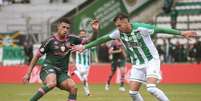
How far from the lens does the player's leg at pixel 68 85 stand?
49.4 feet

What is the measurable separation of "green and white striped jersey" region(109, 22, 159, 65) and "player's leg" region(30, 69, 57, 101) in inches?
63.4

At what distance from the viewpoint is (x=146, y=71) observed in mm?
14883

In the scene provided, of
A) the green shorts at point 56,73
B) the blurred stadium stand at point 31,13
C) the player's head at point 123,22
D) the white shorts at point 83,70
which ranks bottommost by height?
the white shorts at point 83,70

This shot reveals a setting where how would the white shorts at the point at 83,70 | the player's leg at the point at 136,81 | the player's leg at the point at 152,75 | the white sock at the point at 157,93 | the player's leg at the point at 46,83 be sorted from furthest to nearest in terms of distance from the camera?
the white shorts at the point at 83,70 → the player's leg at the point at 46,83 → the player's leg at the point at 136,81 → the player's leg at the point at 152,75 → the white sock at the point at 157,93

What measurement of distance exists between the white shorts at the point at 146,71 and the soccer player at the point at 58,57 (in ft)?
4.15

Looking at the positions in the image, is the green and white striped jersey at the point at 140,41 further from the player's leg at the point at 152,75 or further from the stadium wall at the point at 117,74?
the stadium wall at the point at 117,74

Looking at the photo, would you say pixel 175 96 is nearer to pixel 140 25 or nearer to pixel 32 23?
pixel 140 25

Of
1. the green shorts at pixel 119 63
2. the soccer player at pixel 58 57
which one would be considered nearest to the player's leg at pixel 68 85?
the soccer player at pixel 58 57

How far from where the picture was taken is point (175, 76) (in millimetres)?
32625

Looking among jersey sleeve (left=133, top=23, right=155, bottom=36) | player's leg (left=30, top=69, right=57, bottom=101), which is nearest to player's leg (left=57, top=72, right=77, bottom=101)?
player's leg (left=30, top=69, right=57, bottom=101)

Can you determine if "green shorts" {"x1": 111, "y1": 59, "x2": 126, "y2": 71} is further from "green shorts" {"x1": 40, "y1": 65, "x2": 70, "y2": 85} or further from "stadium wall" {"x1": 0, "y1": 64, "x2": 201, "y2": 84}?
"green shorts" {"x1": 40, "y1": 65, "x2": 70, "y2": 85}

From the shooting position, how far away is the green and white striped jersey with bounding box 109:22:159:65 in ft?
48.2

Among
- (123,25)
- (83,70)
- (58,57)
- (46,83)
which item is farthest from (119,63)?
(123,25)

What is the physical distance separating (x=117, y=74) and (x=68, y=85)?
1829cm
